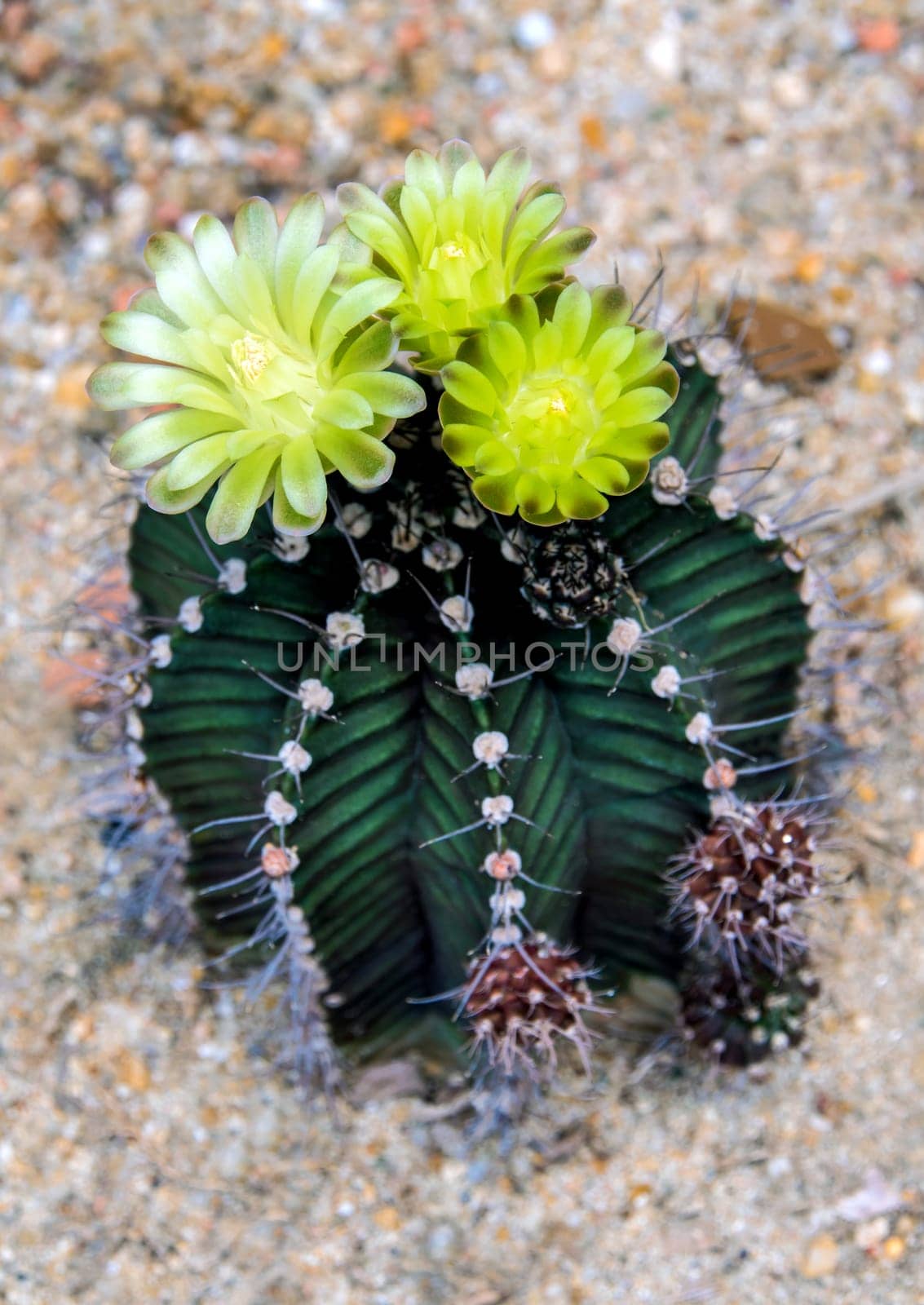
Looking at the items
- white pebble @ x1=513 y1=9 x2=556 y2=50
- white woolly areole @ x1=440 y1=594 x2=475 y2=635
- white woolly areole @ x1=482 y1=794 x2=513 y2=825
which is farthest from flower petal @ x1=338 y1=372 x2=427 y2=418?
white pebble @ x1=513 y1=9 x2=556 y2=50

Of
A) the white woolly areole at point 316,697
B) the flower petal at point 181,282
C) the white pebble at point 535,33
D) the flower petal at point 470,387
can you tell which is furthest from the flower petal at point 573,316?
the white pebble at point 535,33

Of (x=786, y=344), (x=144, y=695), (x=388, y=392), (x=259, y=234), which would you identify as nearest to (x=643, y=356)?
(x=388, y=392)

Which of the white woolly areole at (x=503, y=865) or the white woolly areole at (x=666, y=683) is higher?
the white woolly areole at (x=666, y=683)

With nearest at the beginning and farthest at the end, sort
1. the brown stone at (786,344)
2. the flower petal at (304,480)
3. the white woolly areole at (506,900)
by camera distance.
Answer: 1. the flower petal at (304,480)
2. the white woolly areole at (506,900)
3. the brown stone at (786,344)

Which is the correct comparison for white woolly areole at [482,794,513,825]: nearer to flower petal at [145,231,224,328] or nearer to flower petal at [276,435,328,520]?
flower petal at [276,435,328,520]

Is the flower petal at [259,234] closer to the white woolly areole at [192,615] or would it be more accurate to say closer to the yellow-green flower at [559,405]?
the yellow-green flower at [559,405]

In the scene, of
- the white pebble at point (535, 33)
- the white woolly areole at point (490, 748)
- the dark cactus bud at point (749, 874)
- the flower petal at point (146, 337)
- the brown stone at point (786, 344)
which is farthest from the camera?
the white pebble at point (535, 33)

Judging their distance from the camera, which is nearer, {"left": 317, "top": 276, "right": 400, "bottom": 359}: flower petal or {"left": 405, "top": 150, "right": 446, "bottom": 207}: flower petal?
{"left": 317, "top": 276, "right": 400, "bottom": 359}: flower petal

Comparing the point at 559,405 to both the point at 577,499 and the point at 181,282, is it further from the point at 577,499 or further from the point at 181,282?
the point at 181,282
